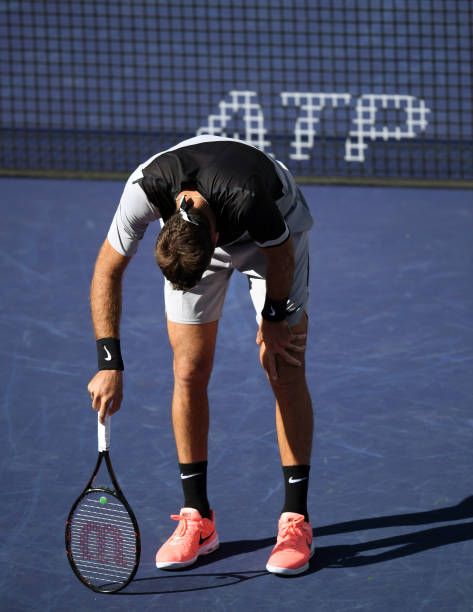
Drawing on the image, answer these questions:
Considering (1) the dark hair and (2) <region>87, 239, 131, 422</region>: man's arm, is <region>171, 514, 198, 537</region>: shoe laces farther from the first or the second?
(1) the dark hair

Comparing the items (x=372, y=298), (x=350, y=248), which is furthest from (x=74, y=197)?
(x=372, y=298)

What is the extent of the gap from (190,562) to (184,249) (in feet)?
3.57

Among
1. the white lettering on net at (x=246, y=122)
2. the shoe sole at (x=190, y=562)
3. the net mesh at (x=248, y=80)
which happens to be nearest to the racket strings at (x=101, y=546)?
the shoe sole at (x=190, y=562)

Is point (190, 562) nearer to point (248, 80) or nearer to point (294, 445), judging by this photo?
point (294, 445)

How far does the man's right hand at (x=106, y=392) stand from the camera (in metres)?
2.87

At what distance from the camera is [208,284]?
3.18 meters

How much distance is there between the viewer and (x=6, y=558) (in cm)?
311

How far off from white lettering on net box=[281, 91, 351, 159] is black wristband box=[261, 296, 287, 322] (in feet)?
19.3

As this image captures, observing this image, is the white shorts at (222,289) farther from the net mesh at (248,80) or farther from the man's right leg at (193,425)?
the net mesh at (248,80)

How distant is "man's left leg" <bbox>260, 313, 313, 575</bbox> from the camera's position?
10.2ft

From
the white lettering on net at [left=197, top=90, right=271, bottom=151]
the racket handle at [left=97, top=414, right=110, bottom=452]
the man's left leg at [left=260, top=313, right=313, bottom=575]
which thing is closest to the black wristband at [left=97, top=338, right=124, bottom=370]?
the racket handle at [left=97, top=414, right=110, bottom=452]

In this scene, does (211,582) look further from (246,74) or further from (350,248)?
(246,74)

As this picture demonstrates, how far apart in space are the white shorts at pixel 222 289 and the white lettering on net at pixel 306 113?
5.71 m

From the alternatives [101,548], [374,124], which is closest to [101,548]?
[101,548]
